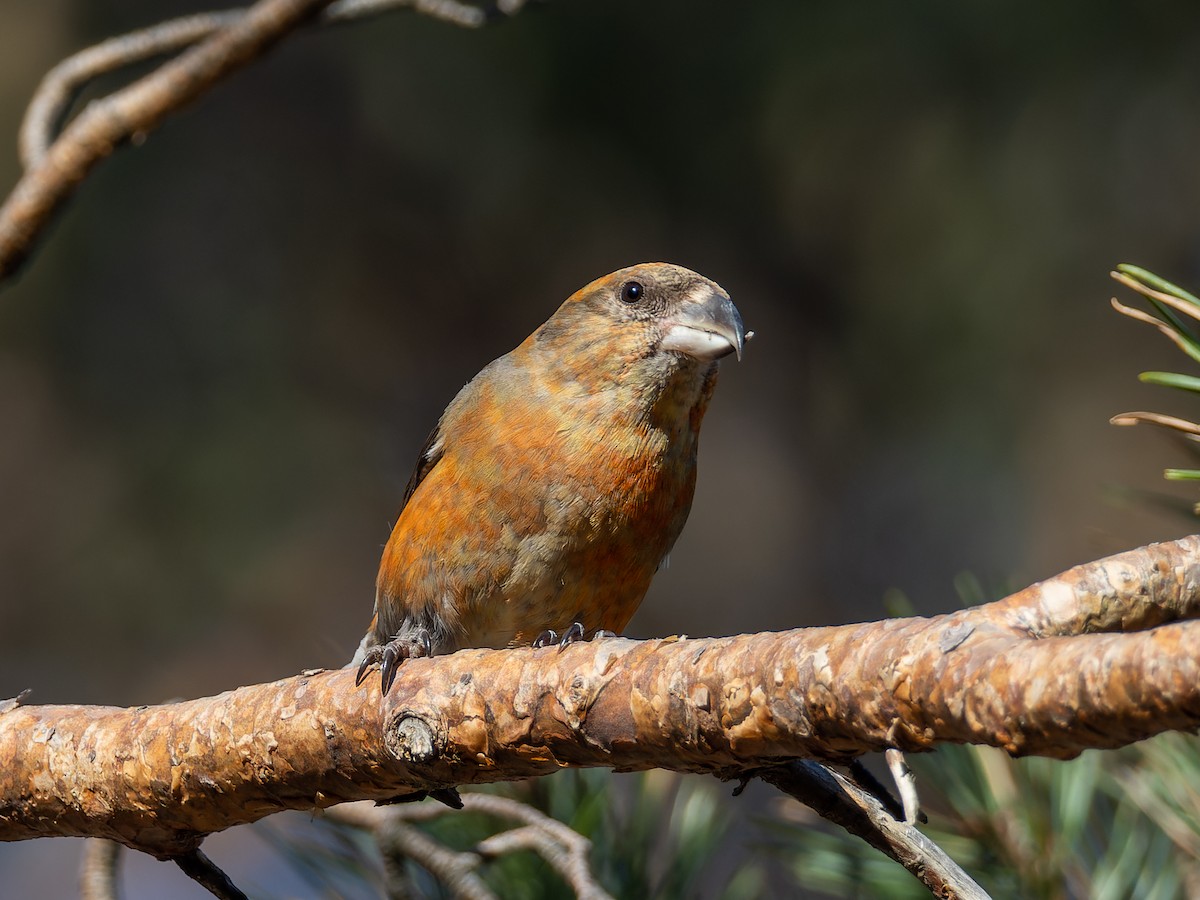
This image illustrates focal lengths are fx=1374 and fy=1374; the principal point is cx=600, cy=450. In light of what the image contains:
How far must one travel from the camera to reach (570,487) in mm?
2969

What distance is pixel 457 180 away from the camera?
6.31 m

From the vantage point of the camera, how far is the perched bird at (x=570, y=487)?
2.96 meters

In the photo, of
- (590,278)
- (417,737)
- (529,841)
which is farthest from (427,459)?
(590,278)

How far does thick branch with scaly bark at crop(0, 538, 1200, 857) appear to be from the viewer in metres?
1.22

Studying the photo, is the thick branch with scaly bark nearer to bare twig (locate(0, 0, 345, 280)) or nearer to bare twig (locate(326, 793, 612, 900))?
bare twig (locate(326, 793, 612, 900))

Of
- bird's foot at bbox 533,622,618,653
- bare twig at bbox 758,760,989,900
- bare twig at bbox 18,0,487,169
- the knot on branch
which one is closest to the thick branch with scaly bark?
the knot on branch

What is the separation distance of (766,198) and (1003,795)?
4042 millimetres

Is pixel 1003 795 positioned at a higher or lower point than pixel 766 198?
lower

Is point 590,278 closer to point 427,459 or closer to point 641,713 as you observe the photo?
point 427,459

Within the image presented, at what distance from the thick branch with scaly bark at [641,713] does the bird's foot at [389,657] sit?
2 cm

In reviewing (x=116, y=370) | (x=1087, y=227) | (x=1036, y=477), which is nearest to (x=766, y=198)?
(x=1087, y=227)

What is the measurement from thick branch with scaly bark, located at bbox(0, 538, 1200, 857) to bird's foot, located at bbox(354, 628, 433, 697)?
22 mm

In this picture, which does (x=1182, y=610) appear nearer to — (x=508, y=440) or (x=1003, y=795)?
(x=1003, y=795)

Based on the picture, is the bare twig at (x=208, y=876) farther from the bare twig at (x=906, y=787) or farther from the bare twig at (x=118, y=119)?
the bare twig at (x=118, y=119)
